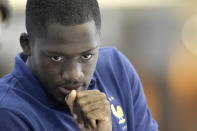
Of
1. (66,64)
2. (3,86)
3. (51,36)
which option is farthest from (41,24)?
(3,86)

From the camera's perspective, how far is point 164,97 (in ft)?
16.4

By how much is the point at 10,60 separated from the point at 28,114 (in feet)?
9.89

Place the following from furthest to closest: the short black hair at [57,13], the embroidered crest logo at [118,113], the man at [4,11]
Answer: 1. the man at [4,11]
2. the embroidered crest logo at [118,113]
3. the short black hair at [57,13]

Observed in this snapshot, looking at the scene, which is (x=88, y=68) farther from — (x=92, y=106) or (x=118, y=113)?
(x=118, y=113)

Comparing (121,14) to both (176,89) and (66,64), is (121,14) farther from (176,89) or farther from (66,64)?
(66,64)

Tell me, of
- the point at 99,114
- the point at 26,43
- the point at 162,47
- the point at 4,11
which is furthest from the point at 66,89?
the point at 162,47

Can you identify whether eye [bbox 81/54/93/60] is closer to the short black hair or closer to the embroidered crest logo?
the short black hair

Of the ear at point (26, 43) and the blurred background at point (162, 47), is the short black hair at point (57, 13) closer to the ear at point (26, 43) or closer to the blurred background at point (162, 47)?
the ear at point (26, 43)

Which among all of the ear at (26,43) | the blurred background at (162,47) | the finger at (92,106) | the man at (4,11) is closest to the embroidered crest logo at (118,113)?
the finger at (92,106)

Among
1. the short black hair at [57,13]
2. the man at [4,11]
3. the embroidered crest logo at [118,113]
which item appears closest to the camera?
the short black hair at [57,13]

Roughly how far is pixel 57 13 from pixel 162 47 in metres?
3.51

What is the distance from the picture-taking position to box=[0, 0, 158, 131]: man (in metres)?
1.74

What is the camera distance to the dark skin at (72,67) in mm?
1743

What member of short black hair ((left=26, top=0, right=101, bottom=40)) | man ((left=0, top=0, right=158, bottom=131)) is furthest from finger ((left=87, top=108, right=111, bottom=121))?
short black hair ((left=26, top=0, right=101, bottom=40))
